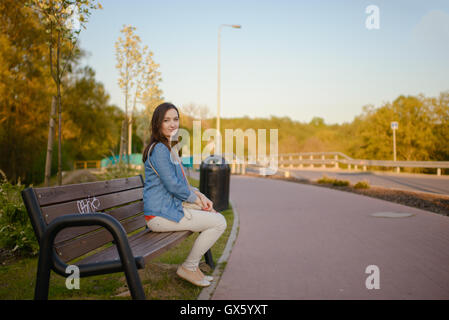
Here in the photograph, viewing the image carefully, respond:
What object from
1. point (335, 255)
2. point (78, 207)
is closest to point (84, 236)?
point (78, 207)

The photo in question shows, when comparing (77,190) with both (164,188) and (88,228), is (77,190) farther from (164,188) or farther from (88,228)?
(164,188)

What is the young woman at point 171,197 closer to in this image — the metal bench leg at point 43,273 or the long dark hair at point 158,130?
the long dark hair at point 158,130

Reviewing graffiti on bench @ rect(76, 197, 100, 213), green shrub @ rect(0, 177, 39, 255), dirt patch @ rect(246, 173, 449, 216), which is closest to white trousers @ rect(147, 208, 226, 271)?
graffiti on bench @ rect(76, 197, 100, 213)

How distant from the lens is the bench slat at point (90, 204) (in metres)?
2.71

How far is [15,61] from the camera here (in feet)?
56.9

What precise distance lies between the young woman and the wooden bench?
0.51 feet

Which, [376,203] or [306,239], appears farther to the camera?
[376,203]

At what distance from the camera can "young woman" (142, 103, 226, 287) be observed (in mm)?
3348

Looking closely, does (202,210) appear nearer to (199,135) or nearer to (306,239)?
(306,239)

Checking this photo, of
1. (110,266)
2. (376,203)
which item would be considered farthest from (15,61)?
(110,266)

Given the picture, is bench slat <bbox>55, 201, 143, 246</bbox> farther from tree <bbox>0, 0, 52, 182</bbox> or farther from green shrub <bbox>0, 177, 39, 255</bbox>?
tree <bbox>0, 0, 52, 182</bbox>

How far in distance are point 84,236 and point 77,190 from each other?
0.39 metres
